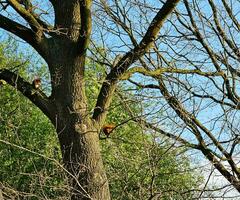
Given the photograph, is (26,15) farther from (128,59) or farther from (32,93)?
(128,59)

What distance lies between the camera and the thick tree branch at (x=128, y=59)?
20.9 feet

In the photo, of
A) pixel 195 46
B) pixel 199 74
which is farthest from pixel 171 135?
pixel 195 46

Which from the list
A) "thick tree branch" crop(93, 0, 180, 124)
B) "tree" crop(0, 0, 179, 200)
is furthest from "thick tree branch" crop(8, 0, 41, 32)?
"thick tree branch" crop(93, 0, 180, 124)

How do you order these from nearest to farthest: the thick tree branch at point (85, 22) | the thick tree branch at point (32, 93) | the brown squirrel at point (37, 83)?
1. the thick tree branch at point (85, 22)
2. the thick tree branch at point (32, 93)
3. the brown squirrel at point (37, 83)

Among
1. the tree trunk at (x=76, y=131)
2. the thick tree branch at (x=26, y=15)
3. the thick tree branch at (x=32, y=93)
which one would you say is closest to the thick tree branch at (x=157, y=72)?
the tree trunk at (x=76, y=131)

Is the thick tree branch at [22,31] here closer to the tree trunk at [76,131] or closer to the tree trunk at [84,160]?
the tree trunk at [76,131]

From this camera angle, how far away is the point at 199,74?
7664mm

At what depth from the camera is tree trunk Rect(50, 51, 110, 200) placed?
591 cm

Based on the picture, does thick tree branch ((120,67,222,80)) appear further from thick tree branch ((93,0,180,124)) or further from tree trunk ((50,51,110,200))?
tree trunk ((50,51,110,200))

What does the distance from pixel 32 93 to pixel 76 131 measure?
2.41 ft

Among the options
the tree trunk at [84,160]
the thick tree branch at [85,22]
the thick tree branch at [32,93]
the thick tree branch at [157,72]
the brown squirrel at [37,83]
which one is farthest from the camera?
the thick tree branch at [157,72]

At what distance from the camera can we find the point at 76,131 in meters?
6.12

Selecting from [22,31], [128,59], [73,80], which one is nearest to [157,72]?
[128,59]

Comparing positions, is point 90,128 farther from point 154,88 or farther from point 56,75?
point 154,88
